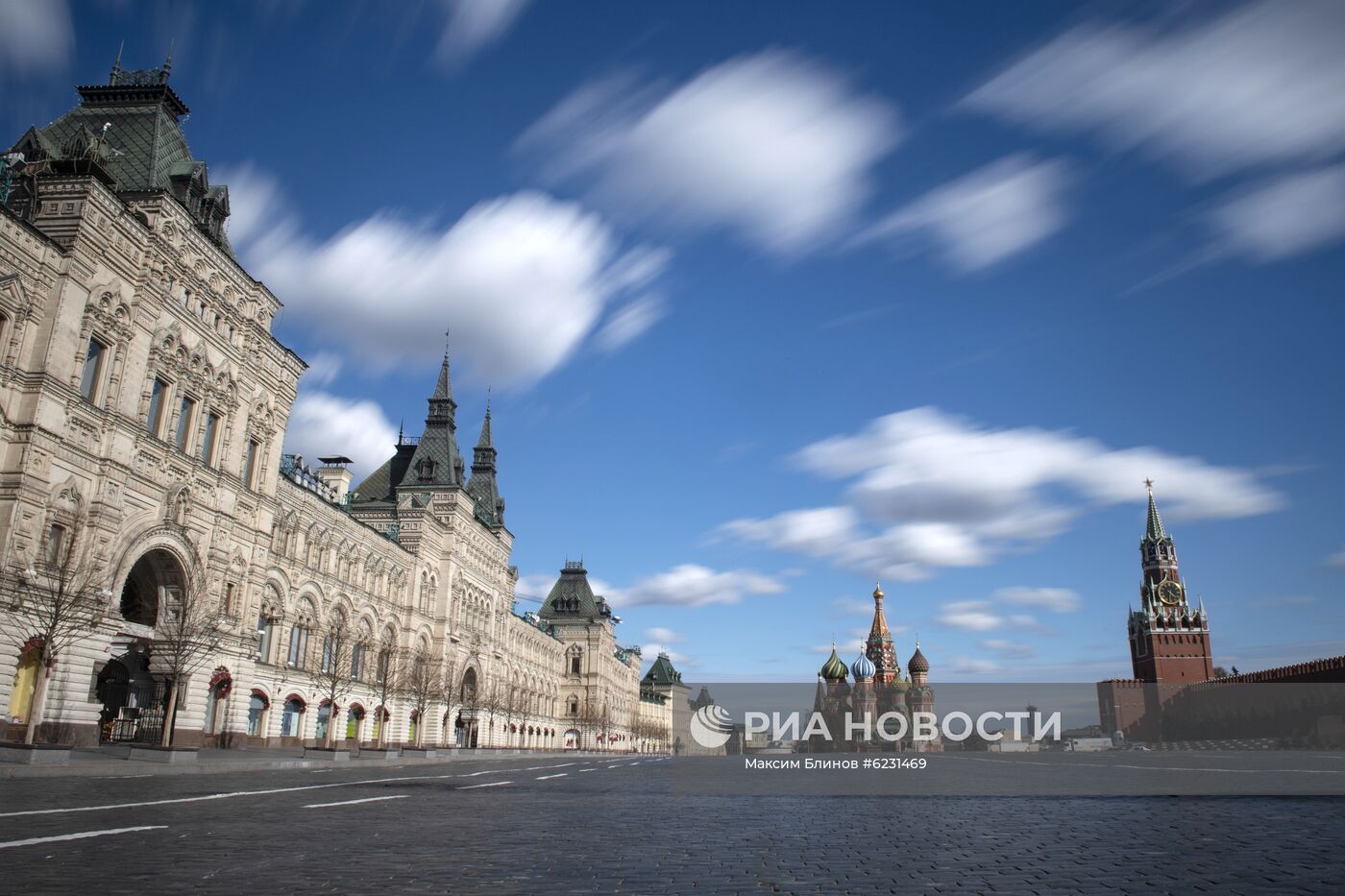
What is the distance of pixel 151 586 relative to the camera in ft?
118

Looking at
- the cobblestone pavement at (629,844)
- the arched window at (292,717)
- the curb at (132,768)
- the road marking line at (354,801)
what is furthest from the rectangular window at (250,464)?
the road marking line at (354,801)

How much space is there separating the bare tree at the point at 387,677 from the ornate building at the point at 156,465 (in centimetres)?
26

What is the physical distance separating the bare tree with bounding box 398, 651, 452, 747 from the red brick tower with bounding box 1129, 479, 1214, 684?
5239 inches

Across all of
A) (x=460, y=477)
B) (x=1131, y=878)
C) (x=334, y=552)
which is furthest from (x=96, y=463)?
(x=460, y=477)

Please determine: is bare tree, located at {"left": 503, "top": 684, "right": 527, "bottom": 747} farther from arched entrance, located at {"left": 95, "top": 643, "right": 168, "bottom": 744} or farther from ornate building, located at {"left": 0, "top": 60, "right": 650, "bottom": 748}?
arched entrance, located at {"left": 95, "top": 643, "right": 168, "bottom": 744}

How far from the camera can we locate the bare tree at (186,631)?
1233 inches

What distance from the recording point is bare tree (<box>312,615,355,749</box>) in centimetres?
4981

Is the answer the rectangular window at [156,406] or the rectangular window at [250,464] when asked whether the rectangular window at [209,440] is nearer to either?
the rectangular window at [250,464]

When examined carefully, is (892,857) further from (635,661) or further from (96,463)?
Result: (635,661)

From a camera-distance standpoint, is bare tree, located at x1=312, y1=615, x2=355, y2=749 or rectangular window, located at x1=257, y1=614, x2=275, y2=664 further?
bare tree, located at x1=312, y1=615, x2=355, y2=749

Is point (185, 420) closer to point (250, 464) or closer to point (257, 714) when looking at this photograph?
point (250, 464)

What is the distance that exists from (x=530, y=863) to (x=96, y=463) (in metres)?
29.0

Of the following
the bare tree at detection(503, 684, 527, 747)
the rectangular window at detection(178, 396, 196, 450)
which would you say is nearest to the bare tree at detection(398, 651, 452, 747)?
the bare tree at detection(503, 684, 527, 747)

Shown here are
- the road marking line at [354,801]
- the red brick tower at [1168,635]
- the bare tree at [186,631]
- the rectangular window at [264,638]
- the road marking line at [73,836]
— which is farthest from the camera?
the red brick tower at [1168,635]
